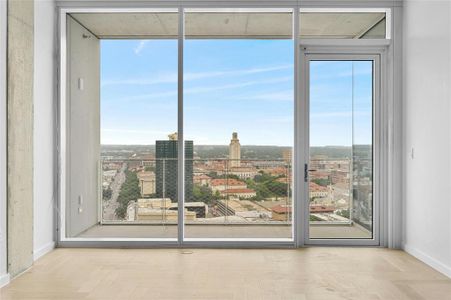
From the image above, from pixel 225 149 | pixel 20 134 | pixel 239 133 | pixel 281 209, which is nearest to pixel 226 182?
pixel 225 149

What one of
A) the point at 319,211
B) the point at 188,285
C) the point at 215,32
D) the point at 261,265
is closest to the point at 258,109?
the point at 215,32

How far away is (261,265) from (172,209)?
5.60ft

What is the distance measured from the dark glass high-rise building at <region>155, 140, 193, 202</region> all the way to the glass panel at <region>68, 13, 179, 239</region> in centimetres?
1

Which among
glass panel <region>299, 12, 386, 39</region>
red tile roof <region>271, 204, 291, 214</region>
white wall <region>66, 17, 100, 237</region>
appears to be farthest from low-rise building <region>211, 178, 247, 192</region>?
glass panel <region>299, 12, 386, 39</region>

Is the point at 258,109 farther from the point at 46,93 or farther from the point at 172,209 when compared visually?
the point at 46,93

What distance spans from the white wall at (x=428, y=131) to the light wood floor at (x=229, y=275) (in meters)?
0.28

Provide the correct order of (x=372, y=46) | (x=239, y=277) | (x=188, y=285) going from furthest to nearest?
1. (x=372, y=46)
2. (x=239, y=277)
3. (x=188, y=285)

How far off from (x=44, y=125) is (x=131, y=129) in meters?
1.21

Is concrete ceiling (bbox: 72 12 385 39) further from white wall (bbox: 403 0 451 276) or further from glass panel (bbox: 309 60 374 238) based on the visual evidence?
white wall (bbox: 403 0 451 276)

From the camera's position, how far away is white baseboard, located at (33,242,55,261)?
168 inches

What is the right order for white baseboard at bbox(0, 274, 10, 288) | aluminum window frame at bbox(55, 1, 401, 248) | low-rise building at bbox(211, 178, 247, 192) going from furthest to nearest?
low-rise building at bbox(211, 178, 247, 192) < aluminum window frame at bbox(55, 1, 401, 248) < white baseboard at bbox(0, 274, 10, 288)

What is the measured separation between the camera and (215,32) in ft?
17.5

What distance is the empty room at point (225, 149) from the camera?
3.73 metres

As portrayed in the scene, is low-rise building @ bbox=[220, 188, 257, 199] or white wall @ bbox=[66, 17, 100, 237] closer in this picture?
white wall @ bbox=[66, 17, 100, 237]
